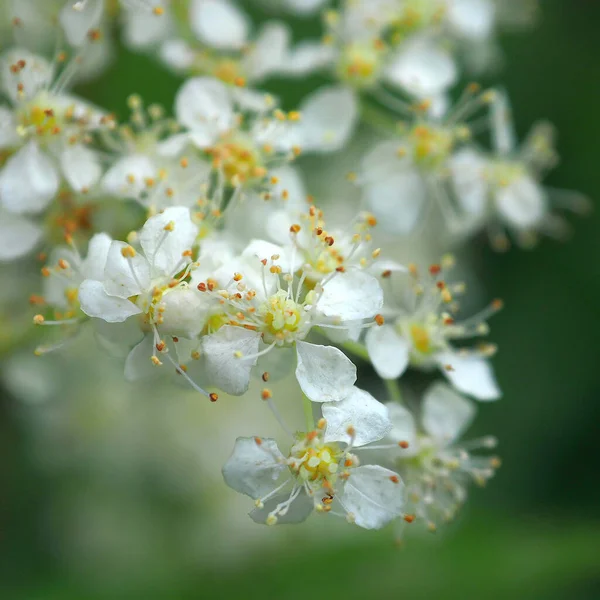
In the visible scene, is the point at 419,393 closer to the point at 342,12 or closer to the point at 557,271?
the point at 557,271

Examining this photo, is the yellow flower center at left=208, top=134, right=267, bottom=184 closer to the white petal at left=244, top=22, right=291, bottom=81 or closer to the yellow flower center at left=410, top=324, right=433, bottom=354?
the white petal at left=244, top=22, right=291, bottom=81

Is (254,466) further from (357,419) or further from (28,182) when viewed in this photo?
(28,182)

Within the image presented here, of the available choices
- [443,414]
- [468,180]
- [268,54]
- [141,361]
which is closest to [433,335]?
[443,414]

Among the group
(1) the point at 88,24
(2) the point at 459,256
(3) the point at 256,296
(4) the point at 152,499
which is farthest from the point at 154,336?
(2) the point at 459,256

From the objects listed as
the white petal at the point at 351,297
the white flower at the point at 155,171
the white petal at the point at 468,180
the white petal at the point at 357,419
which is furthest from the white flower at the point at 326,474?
the white petal at the point at 468,180

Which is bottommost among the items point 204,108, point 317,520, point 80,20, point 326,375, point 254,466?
point 317,520

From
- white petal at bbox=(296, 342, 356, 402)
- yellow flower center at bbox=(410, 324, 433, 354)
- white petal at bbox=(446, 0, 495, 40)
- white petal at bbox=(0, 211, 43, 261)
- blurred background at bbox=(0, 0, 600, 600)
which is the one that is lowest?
blurred background at bbox=(0, 0, 600, 600)

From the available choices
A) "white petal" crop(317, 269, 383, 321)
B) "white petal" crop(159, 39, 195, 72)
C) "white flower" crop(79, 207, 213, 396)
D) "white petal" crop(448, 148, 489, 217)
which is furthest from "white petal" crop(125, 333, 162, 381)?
"white petal" crop(448, 148, 489, 217)
